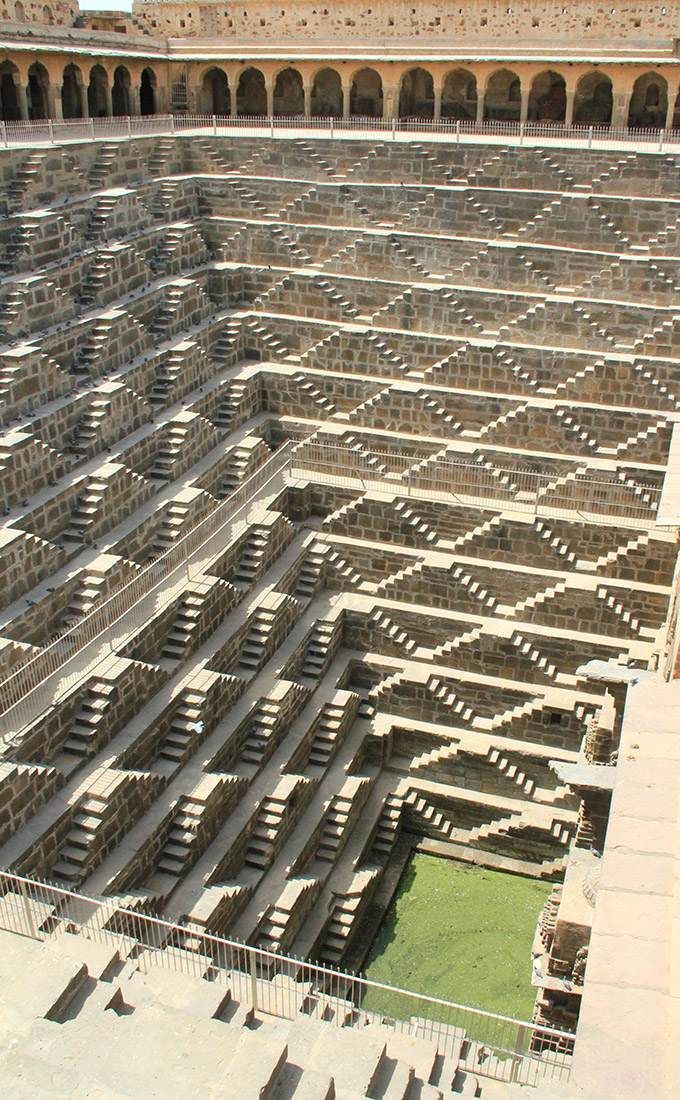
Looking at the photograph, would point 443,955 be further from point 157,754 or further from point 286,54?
point 286,54

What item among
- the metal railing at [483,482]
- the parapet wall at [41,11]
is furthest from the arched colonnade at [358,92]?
the metal railing at [483,482]

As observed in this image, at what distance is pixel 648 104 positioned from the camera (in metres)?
25.5

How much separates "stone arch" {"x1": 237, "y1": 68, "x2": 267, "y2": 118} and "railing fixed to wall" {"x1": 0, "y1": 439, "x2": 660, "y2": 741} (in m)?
14.5

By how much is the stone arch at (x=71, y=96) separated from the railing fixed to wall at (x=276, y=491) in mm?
12139

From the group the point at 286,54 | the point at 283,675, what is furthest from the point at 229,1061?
the point at 286,54

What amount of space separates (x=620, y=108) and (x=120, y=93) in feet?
41.3

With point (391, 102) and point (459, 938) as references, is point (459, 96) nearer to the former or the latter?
point (391, 102)

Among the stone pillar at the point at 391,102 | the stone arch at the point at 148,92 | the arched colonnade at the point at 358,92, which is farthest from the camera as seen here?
the stone arch at the point at 148,92

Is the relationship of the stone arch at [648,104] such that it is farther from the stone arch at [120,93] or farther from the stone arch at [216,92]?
the stone arch at [120,93]

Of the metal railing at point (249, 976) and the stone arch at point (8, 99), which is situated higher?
the stone arch at point (8, 99)

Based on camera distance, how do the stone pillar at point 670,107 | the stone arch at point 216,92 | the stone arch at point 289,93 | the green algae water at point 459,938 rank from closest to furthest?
the green algae water at point 459,938 < the stone pillar at point 670,107 < the stone arch at point 216,92 < the stone arch at point 289,93

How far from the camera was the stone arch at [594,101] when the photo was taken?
2525 cm

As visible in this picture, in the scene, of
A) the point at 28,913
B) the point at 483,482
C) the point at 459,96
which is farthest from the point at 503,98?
the point at 28,913

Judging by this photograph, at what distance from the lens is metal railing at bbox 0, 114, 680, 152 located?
60.6ft
